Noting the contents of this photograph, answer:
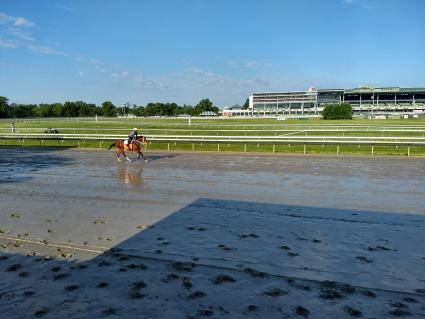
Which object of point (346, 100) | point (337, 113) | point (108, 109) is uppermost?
point (346, 100)

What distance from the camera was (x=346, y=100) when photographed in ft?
447

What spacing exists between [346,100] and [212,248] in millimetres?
137366

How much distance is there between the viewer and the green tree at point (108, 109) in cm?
13750

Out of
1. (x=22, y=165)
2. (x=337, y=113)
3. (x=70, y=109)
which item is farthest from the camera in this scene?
(x=70, y=109)

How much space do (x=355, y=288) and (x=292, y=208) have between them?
4.73 meters

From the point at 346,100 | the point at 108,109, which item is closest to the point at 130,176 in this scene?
the point at 108,109

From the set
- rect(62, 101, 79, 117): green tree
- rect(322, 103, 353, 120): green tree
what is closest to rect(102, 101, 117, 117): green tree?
rect(62, 101, 79, 117): green tree

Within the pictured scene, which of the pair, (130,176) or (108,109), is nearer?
(130,176)

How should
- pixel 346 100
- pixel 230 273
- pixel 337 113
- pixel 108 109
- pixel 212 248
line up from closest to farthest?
pixel 230 273
pixel 212 248
pixel 337 113
pixel 346 100
pixel 108 109

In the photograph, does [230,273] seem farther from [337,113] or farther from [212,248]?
[337,113]

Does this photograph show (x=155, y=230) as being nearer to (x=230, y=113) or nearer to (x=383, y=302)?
(x=383, y=302)

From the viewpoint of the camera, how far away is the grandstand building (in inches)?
4792

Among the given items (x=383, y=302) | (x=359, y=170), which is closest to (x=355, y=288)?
(x=383, y=302)

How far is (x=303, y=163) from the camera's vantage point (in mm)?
19516
